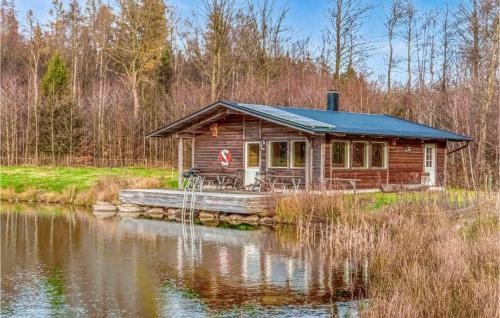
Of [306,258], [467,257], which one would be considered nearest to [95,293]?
[306,258]

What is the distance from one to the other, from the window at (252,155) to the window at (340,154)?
288cm

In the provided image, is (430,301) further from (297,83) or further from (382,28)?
(382,28)

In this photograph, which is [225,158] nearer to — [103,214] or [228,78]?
[103,214]

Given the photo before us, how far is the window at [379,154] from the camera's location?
2177 cm

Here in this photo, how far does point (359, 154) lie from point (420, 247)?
38.0 feet

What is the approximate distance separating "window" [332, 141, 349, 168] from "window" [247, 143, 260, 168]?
9.45 feet

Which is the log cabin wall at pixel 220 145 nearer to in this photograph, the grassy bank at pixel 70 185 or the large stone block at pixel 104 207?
the grassy bank at pixel 70 185

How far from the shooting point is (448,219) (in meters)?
12.1

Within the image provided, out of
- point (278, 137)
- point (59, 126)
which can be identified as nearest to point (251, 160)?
point (278, 137)

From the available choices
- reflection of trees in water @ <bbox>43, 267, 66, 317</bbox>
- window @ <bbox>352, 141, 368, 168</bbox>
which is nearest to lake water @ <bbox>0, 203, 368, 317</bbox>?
reflection of trees in water @ <bbox>43, 267, 66, 317</bbox>

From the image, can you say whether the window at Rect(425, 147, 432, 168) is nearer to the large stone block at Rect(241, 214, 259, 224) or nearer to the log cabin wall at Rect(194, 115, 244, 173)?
the log cabin wall at Rect(194, 115, 244, 173)

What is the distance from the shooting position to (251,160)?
22.0 metres

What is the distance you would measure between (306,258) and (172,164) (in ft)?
69.8

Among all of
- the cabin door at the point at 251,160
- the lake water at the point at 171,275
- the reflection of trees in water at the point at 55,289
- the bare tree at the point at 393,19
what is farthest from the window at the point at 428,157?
the reflection of trees in water at the point at 55,289
